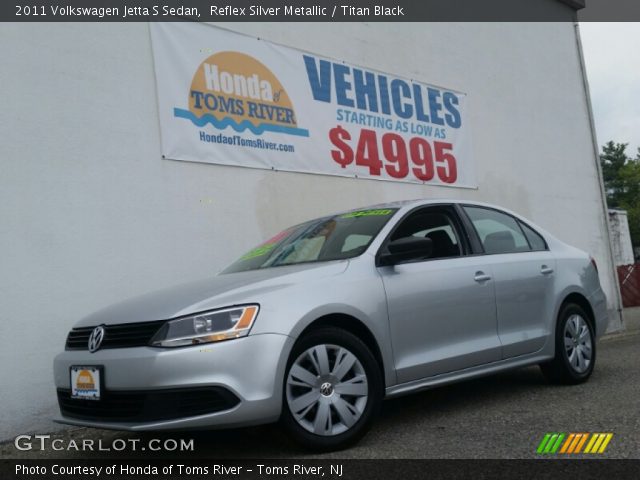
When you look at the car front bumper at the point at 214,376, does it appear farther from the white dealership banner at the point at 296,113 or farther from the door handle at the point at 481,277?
the white dealership banner at the point at 296,113

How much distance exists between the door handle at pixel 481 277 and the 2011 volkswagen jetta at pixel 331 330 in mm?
12

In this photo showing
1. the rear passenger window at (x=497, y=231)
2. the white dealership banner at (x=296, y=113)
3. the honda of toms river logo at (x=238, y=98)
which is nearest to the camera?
the rear passenger window at (x=497, y=231)

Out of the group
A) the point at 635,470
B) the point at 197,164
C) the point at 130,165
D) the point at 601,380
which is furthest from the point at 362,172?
the point at 635,470

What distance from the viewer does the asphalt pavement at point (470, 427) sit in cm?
388

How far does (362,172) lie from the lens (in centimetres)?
873

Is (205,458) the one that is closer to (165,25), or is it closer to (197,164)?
(197,164)

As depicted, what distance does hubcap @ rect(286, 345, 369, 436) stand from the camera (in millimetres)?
3807

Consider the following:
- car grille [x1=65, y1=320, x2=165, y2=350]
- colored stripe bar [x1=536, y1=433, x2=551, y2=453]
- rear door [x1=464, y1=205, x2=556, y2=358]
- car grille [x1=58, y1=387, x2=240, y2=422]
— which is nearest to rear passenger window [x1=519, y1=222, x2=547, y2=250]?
rear door [x1=464, y1=205, x2=556, y2=358]

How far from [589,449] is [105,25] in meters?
5.42

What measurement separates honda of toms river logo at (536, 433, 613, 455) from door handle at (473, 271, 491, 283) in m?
1.28

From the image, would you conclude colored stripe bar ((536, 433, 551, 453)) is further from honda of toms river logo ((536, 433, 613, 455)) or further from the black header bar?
the black header bar

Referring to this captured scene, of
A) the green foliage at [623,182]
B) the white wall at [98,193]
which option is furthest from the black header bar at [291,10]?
the green foliage at [623,182]

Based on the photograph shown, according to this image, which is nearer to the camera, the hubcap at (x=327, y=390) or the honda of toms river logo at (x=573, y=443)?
the honda of toms river logo at (x=573, y=443)

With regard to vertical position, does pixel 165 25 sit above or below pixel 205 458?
above
